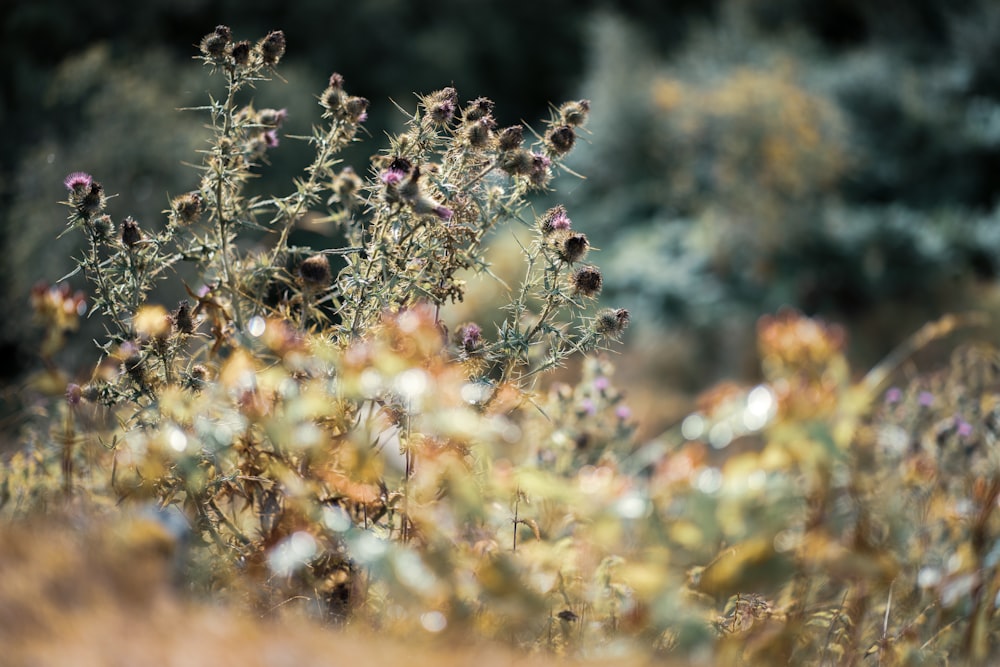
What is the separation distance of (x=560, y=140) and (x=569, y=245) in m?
0.22

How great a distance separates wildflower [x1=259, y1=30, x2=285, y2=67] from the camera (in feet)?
5.65

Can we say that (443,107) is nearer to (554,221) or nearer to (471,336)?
(554,221)

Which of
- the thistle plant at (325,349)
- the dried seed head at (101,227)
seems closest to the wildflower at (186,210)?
the thistle plant at (325,349)

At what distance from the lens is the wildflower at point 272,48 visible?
1.72 metres

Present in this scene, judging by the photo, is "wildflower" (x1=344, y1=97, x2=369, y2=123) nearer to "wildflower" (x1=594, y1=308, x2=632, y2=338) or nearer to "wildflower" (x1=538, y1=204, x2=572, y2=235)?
"wildflower" (x1=538, y1=204, x2=572, y2=235)

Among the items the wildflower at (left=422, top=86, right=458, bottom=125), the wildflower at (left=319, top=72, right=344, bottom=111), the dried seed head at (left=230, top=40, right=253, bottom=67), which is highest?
the dried seed head at (left=230, top=40, right=253, bottom=67)

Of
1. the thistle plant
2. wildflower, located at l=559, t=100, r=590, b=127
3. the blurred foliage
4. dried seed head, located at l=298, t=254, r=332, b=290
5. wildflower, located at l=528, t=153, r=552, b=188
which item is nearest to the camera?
the blurred foliage

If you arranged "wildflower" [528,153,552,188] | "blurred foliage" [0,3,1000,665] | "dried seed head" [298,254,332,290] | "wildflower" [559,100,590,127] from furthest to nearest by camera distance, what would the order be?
"wildflower" [559,100,590,127]
"wildflower" [528,153,552,188]
"dried seed head" [298,254,332,290]
"blurred foliage" [0,3,1000,665]

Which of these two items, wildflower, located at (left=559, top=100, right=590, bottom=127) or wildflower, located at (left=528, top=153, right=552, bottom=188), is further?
wildflower, located at (left=559, top=100, right=590, bottom=127)

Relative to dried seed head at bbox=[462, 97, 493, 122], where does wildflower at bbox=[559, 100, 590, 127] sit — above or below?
above

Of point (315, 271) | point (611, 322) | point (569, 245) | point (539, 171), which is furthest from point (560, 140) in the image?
point (315, 271)

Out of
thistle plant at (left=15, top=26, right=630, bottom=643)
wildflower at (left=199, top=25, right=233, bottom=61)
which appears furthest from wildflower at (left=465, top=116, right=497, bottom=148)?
wildflower at (left=199, top=25, right=233, bottom=61)

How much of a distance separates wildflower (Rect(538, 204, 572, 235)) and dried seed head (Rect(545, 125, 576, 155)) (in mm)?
115

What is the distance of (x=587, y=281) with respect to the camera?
1.66m
